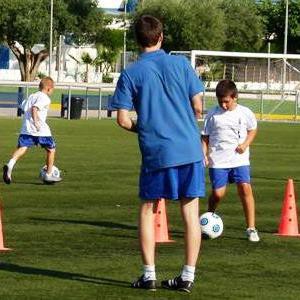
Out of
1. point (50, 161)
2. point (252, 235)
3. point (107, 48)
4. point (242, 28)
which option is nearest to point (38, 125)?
point (50, 161)

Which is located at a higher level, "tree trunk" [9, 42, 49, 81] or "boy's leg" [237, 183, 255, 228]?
"tree trunk" [9, 42, 49, 81]

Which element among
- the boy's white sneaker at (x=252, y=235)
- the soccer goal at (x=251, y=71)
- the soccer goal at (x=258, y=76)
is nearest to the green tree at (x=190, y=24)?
the soccer goal at (x=258, y=76)

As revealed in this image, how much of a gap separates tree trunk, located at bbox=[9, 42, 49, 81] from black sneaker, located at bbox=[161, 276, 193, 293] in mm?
80623

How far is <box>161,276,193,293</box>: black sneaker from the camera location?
926cm

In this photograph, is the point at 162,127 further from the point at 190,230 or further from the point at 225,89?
the point at 225,89

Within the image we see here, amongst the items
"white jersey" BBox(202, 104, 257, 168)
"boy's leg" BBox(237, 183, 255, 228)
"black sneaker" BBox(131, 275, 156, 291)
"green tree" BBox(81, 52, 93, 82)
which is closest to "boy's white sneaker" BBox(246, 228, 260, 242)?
"boy's leg" BBox(237, 183, 255, 228)

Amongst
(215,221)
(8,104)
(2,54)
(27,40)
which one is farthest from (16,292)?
(2,54)

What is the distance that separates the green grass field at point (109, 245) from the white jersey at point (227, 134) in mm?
799

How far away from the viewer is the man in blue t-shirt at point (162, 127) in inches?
357

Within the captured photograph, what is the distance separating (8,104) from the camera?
51.4 metres

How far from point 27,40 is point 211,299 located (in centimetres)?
8381

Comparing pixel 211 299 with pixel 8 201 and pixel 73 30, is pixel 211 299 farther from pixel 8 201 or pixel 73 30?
pixel 73 30

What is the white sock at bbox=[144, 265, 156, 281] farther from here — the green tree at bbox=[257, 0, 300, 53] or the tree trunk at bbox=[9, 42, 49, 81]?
the green tree at bbox=[257, 0, 300, 53]

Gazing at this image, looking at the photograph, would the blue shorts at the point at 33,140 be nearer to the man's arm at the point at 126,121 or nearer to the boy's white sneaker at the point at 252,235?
the boy's white sneaker at the point at 252,235
